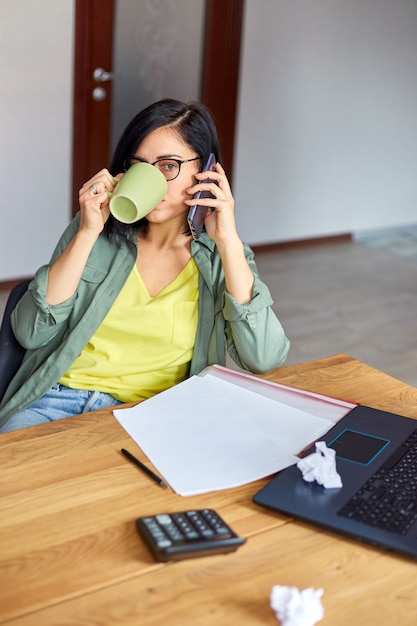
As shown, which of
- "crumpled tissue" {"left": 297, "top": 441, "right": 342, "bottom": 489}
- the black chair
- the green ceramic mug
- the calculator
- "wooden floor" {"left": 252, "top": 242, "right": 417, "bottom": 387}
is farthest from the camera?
"wooden floor" {"left": 252, "top": 242, "right": 417, "bottom": 387}

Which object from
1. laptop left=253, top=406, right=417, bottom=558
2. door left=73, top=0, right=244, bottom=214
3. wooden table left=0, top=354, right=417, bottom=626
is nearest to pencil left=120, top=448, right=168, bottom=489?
wooden table left=0, top=354, right=417, bottom=626

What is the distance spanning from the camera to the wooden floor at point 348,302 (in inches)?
148

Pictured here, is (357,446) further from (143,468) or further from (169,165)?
(169,165)

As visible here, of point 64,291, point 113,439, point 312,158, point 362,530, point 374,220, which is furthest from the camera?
point 374,220

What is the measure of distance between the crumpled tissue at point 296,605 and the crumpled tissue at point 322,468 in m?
0.24

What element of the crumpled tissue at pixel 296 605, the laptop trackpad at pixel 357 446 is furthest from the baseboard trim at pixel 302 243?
the crumpled tissue at pixel 296 605

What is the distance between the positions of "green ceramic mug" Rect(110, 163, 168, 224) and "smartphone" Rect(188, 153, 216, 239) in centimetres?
19

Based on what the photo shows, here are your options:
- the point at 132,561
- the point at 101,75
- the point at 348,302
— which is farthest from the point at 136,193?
the point at 348,302

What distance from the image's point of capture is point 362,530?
1076mm

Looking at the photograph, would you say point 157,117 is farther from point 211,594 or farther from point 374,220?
point 374,220

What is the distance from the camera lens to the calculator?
101cm

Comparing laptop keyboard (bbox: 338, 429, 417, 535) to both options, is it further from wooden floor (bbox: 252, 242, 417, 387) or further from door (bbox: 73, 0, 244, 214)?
door (bbox: 73, 0, 244, 214)

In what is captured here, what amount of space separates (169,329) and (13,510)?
65 cm

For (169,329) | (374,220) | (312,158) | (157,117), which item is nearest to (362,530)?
(169,329)
